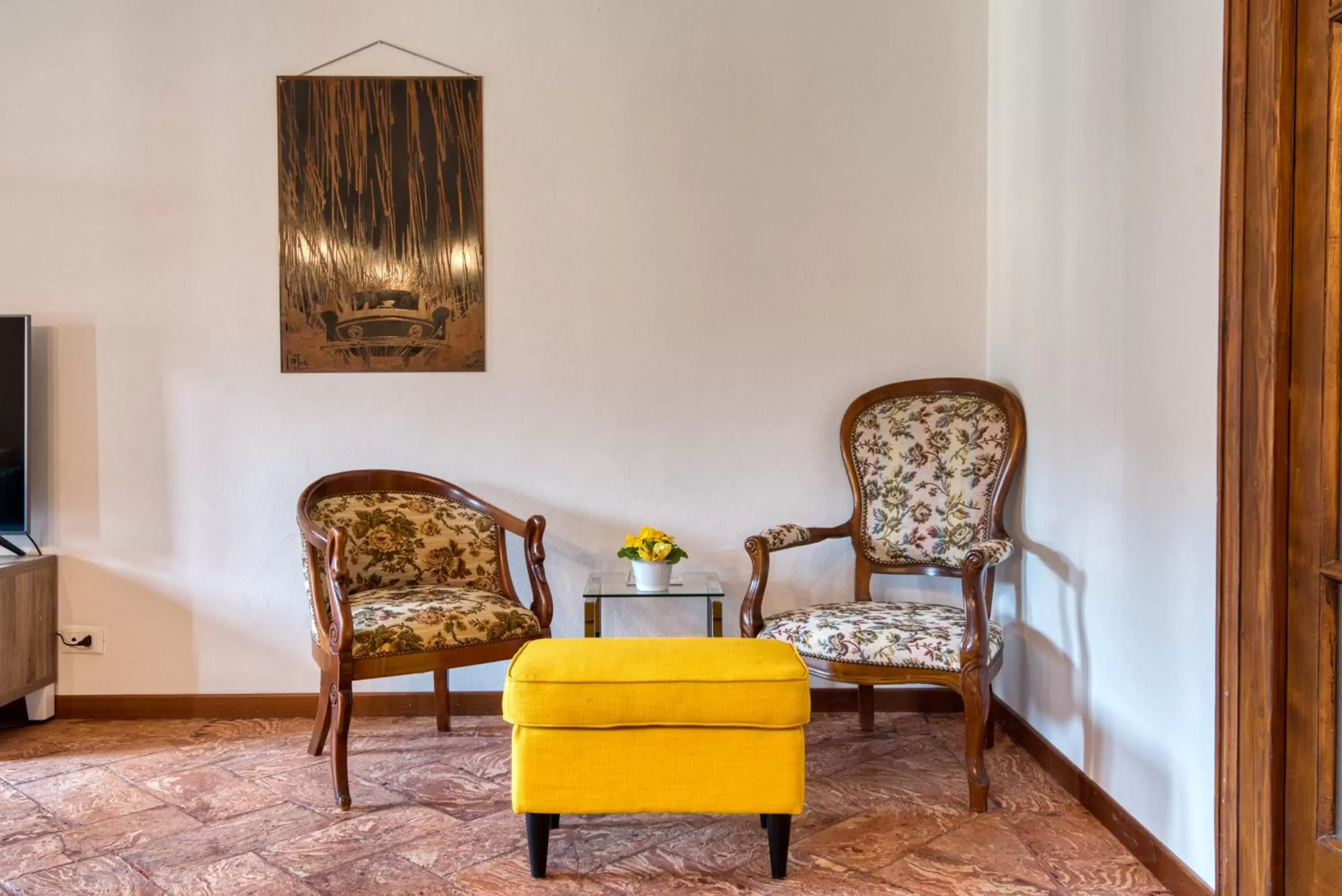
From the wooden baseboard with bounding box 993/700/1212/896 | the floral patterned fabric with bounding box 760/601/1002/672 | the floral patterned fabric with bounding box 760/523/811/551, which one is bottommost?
the wooden baseboard with bounding box 993/700/1212/896

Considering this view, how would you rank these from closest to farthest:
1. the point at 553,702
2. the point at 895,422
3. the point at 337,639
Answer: the point at 553,702 < the point at 337,639 < the point at 895,422

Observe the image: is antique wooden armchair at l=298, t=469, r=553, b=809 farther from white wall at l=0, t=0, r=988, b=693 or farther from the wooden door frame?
the wooden door frame

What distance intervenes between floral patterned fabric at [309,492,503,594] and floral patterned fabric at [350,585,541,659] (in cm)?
13

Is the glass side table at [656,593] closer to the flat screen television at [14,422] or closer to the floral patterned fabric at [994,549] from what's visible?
the floral patterned fabric at [994,549]

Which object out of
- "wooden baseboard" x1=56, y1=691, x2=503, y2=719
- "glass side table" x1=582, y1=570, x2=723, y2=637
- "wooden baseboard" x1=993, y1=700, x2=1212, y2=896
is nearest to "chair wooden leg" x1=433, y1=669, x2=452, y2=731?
"wooden baseboard" x1=56, y1=691, x2=503, y2=719

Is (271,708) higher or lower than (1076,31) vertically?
lower

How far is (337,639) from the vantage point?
2514 millimetres

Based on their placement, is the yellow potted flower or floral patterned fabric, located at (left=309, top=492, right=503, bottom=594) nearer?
the yellow potted flower

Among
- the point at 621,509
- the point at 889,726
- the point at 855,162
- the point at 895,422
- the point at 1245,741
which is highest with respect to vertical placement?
the point at 855,162

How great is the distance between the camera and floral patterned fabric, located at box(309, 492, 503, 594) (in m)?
3.02

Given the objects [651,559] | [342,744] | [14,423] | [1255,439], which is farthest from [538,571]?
[1255,439]

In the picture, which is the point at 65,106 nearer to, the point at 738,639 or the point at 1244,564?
the point at 738,639

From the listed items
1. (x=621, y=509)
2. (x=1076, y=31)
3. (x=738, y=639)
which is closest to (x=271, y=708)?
(x=621, y=509)

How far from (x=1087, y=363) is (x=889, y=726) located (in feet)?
4.40
